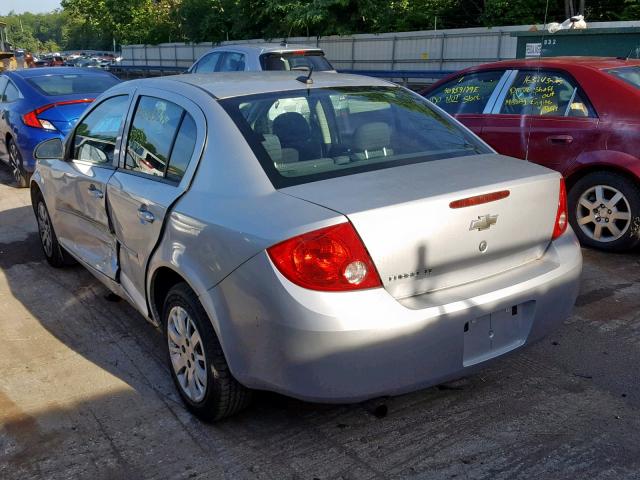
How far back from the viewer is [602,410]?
331 cm

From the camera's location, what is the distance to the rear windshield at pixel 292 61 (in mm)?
10500

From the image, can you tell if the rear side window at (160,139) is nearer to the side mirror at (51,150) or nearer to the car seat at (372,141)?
the car seat at (372,141)

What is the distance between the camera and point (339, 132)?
350cm

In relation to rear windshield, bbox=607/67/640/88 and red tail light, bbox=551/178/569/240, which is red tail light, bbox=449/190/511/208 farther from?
rear windshield, bbox=607/67/640/88

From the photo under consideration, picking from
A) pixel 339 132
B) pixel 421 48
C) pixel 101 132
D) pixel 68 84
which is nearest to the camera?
pixel 339 132

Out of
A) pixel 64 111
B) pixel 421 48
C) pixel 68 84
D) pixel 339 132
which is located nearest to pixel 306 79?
pixel 339 132

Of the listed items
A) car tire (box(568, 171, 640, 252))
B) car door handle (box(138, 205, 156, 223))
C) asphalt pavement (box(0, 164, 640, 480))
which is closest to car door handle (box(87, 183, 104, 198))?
car door handle (box(138, 205, 156, 223))

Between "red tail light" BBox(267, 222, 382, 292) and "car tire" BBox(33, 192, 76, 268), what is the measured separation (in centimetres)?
341

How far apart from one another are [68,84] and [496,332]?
26.5 ft

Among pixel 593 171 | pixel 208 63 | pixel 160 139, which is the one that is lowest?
pixel 593 171

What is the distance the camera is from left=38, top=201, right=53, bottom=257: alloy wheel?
563cm

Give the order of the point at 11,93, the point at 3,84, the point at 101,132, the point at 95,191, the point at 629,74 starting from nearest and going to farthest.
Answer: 1. the point at 95,191
2. the point at 101,132
3. the point at 629,74
4. the point at 11,93
5. the point at 3,84

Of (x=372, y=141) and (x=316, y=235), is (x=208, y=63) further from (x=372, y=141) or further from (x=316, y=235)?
(x=316, y=235)

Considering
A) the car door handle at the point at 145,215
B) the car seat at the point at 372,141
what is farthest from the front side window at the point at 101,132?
the car seat at the point at 372,141
